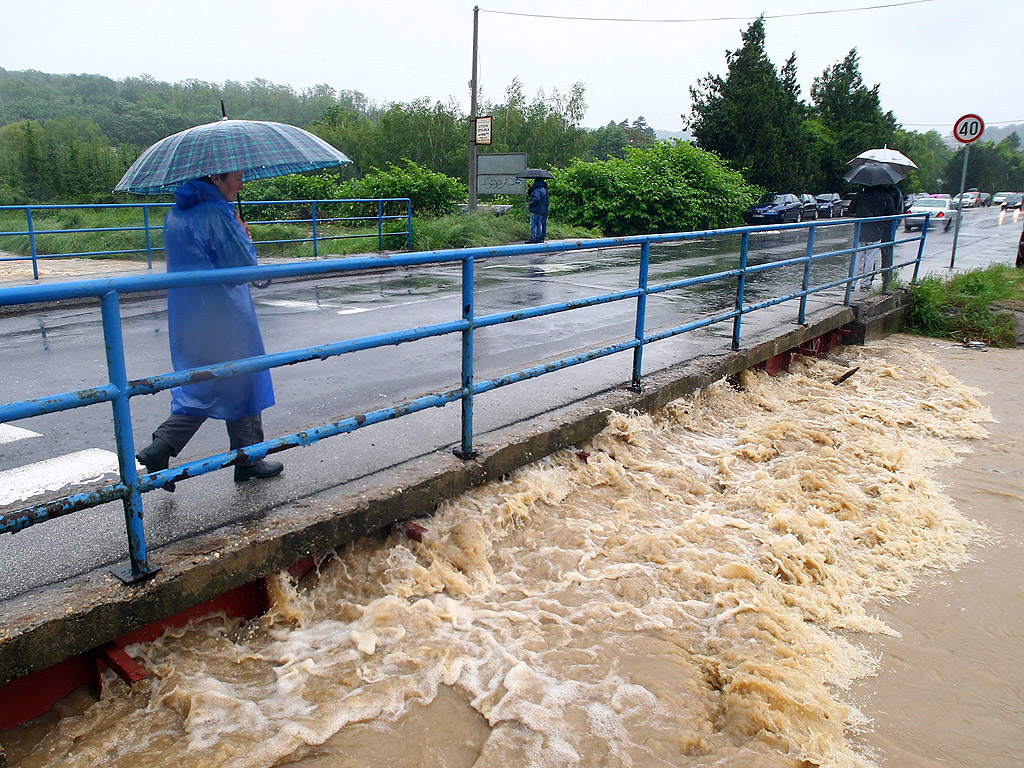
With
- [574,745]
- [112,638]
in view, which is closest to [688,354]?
[574,745]

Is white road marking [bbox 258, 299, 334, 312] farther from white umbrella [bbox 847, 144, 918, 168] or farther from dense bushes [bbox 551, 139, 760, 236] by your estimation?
dense bushes [bbox 551, 139, 760, 236]

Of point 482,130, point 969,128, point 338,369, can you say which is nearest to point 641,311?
point 338,369

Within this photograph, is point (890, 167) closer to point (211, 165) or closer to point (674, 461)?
point (674, 461)

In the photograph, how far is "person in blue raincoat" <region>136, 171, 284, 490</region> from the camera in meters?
3.20

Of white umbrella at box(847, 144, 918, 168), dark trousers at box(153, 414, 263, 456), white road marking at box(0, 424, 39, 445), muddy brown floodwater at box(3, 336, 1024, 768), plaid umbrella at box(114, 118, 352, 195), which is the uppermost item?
white umbrella at box(847, 144, 918, 168)

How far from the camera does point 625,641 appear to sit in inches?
130

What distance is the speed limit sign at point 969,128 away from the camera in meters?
16.4

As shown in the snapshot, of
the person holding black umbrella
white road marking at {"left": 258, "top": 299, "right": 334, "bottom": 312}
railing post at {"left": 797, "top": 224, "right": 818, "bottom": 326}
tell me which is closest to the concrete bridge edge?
the person holding black umbrella

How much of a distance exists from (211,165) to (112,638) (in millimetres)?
1861

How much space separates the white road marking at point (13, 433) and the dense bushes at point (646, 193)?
19.1 m

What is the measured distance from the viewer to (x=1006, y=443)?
6.32 metres

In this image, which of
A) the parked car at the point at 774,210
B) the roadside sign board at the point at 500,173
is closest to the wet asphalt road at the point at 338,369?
the roadside sign board at the point at 500,173

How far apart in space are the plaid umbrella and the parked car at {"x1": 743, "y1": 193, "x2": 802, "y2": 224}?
1150 inches

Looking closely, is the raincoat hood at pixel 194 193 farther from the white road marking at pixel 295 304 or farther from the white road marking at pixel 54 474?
the white road marking at pixel 295 304
